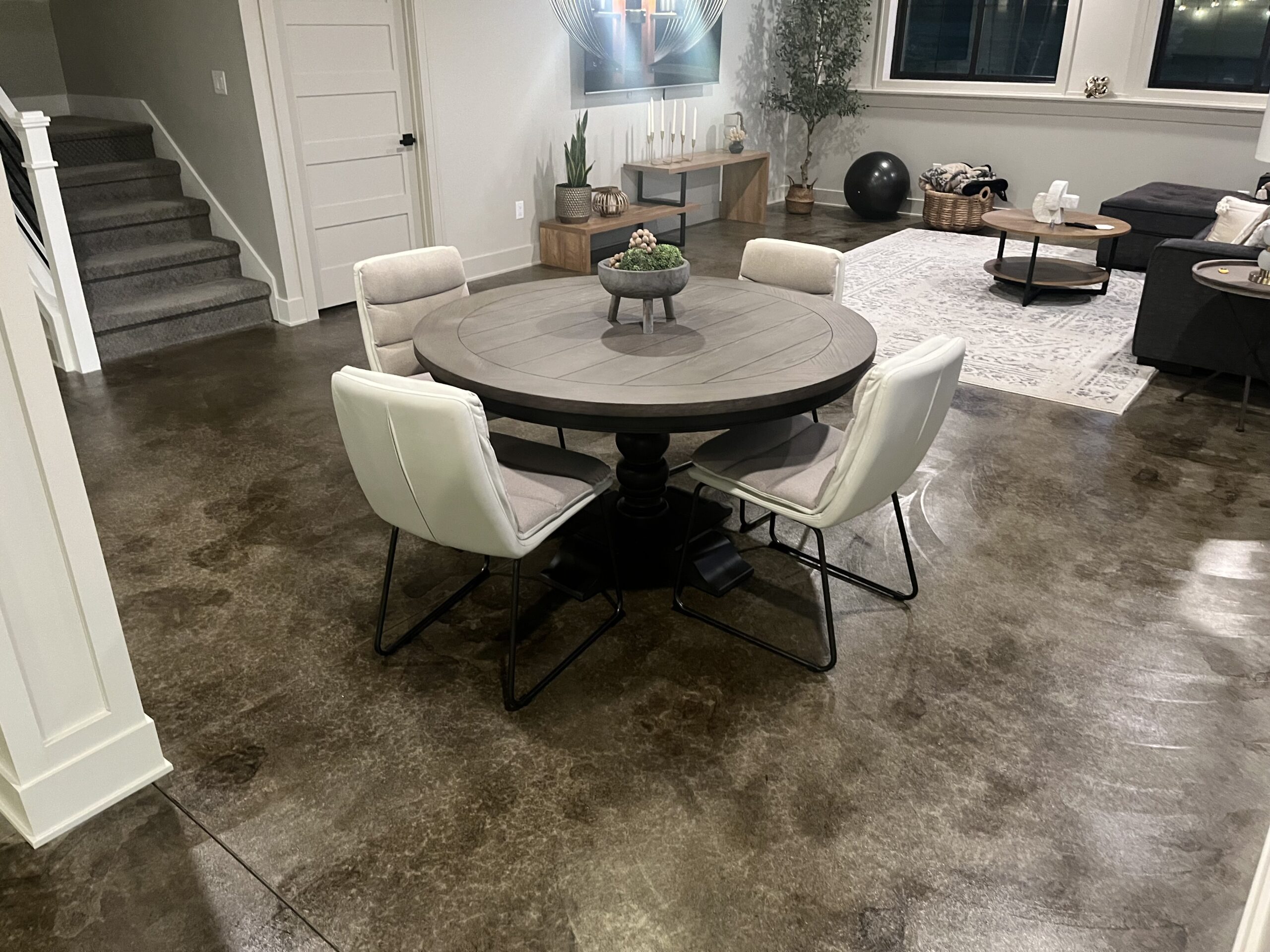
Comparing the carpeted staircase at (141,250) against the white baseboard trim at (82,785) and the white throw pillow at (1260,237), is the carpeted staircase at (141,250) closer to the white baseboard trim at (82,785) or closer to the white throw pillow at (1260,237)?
the white baseboard trim at (82,785)

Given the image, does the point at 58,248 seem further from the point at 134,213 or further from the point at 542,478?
the point at 542,478

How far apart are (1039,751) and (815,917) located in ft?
2.44

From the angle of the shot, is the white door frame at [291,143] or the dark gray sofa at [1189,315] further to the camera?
the white door frame at [291,143]

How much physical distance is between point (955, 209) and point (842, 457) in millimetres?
5898

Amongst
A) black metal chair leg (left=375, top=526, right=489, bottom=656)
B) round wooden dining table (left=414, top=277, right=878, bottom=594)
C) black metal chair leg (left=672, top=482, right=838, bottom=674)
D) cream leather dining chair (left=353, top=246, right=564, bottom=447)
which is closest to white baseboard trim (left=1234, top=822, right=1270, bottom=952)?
black metal chair leg (left=672, top=482, right=838, bottom=674)

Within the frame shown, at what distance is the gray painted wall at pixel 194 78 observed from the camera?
15.8 ft

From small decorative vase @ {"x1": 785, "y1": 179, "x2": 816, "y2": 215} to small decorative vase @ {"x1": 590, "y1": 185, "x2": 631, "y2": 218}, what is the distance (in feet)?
7.49

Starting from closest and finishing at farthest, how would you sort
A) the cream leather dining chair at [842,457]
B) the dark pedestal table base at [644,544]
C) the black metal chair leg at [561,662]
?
1. the cream leather dining chair at [842,457]
2. the black metal chair leg at [561,662]
3. the dark pedestal table base at [644,544]

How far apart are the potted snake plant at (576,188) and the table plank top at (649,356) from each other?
3.20 m

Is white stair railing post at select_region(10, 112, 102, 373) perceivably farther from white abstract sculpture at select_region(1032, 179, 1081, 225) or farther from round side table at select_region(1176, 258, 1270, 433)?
white abstract sculpture at select_region(1032, 179, 1081, 225)

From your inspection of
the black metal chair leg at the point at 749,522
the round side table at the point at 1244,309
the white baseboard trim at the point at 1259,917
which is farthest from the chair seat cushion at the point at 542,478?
the round side table at the point at 1244,309

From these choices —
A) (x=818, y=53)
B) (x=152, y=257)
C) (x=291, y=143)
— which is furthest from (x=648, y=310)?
(x=818, y=53)

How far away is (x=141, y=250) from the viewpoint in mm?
5160

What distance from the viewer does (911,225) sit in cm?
775
